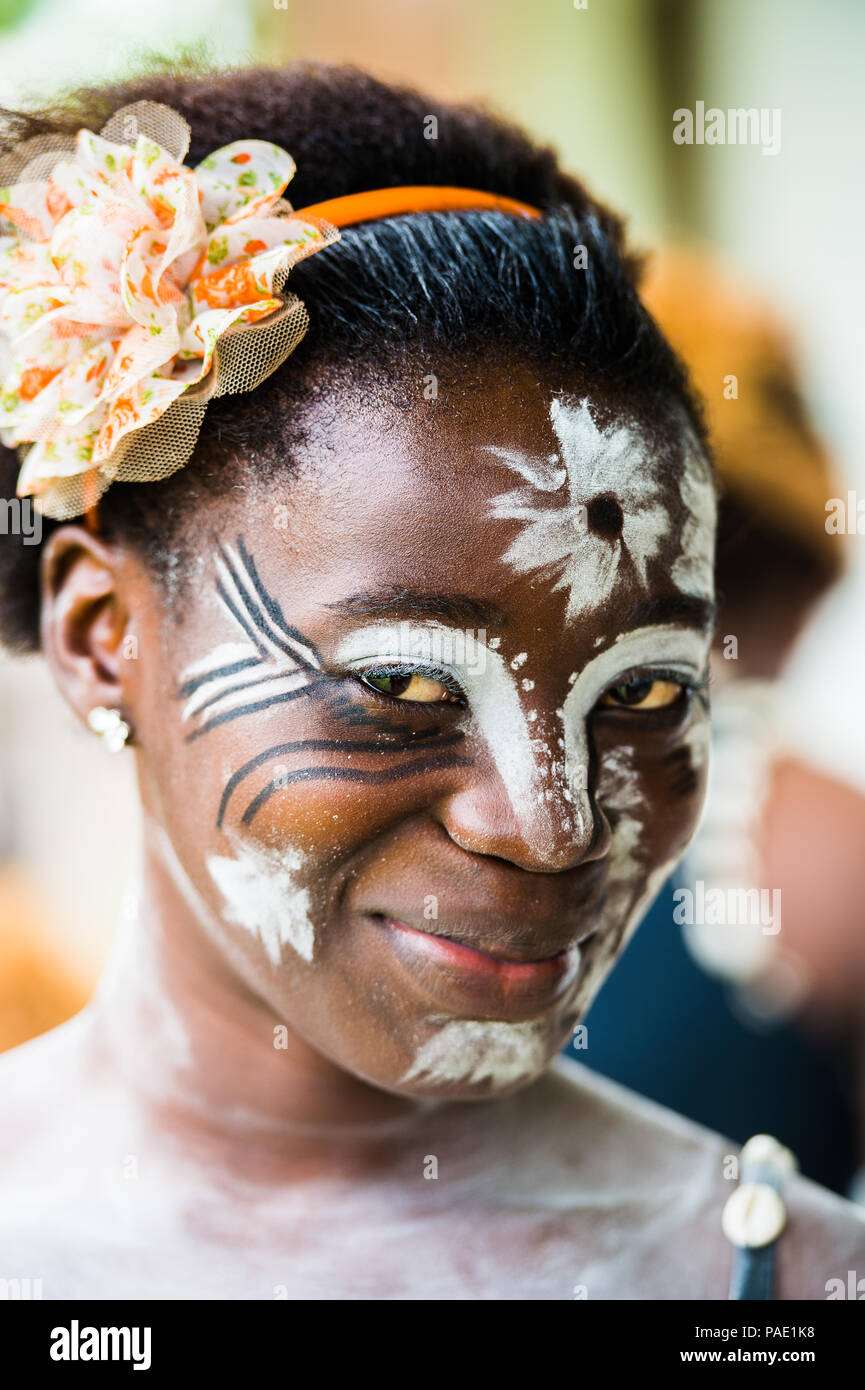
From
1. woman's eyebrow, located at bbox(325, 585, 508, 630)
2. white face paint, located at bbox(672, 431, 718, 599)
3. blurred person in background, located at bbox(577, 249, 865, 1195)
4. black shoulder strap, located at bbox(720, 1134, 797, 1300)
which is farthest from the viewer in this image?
blurred person in background, located at bbox(577, 249, 865, 1195)

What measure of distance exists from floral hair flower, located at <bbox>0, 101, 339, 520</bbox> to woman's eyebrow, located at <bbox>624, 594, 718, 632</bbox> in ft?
1.21

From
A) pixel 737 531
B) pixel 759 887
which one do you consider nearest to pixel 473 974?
pixel 737 531

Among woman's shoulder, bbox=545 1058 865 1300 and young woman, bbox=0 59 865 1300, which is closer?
young woman, bbox=0 59 865 1300

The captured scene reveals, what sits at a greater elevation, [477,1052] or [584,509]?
[584,509]

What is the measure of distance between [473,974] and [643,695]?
29cm

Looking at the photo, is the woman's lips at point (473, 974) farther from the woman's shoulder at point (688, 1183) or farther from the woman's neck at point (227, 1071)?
the woman's shoulder at point (688, 1183)

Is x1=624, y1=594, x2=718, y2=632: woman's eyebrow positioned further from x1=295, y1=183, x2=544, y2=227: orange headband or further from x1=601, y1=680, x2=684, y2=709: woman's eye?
x1=295, y1=183, x2=544, y2=227: orange headband

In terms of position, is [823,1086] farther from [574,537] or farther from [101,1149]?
[574,537]

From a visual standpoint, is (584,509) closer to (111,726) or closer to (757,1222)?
(111,726)

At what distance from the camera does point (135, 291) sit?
3.48 ft

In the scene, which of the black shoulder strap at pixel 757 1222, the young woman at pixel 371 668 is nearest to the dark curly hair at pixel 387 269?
the young woman at pixel 371 668

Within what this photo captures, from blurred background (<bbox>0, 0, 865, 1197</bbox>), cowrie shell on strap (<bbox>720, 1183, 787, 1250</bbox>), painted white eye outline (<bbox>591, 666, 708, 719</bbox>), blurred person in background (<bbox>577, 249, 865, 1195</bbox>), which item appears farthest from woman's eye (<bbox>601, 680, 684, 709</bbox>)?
blurred person in background (<bbox>577, 249, 865, 1195</bbox>)

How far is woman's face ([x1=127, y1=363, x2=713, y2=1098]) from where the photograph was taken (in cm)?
103
